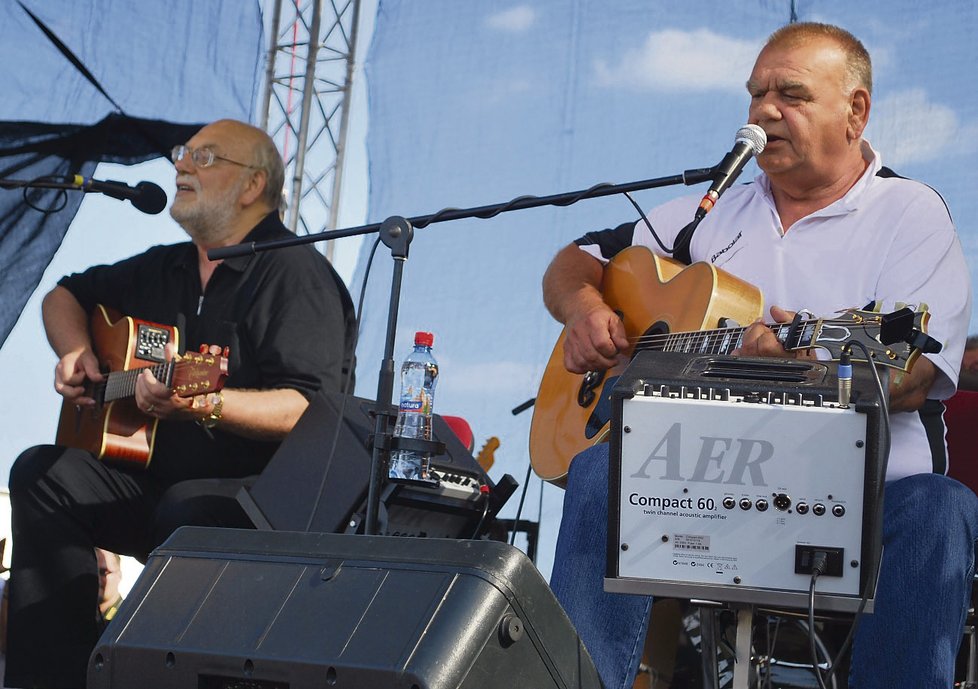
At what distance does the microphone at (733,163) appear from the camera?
220 cm

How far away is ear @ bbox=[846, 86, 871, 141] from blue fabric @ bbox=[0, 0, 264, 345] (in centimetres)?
235

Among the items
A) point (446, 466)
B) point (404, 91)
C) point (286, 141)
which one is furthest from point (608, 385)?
point (286, 141)

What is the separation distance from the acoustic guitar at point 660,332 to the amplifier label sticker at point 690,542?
18.4 inches

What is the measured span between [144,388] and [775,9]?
83.0 inches

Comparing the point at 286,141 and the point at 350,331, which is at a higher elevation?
the point at 286,141

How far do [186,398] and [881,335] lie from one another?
1.98m

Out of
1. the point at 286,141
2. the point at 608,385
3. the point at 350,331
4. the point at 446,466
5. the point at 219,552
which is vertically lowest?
the point at 219,552

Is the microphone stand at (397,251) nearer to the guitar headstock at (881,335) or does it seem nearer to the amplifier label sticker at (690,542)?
the guitar headstock at (881,335)

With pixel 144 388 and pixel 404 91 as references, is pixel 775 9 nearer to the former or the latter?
pixel 404 91

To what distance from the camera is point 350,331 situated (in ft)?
11.8

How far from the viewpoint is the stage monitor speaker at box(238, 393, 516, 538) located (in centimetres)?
272

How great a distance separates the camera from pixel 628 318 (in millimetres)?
2846

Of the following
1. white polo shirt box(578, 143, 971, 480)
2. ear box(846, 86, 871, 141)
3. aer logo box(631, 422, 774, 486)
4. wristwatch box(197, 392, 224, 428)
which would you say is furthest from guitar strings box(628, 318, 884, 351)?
wristwatch box(197, 392, 224, 428)

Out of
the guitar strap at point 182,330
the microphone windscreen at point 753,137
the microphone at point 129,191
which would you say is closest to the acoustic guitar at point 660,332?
the microphone windscreen at point 753,137
